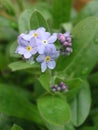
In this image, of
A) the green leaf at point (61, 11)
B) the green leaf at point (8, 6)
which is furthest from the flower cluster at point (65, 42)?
the green leaf at point (8, 6)

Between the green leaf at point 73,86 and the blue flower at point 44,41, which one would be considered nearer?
the blue flower at point 44,41

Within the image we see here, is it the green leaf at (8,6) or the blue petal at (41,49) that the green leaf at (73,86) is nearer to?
the blue petal at (41,49)

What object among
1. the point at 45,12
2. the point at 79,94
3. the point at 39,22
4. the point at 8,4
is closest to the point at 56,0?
the point at 45,12

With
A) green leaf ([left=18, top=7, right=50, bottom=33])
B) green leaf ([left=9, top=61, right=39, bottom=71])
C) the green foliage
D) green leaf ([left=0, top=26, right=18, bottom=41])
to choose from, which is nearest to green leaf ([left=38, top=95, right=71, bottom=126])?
the green foliage

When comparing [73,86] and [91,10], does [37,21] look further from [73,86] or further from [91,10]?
[91,10]

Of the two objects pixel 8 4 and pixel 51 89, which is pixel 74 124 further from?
pixel 8 4

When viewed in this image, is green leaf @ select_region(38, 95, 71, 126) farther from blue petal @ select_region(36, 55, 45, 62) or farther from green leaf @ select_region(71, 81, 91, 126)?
blue petal @ select_region(36, 55, 45, 62)

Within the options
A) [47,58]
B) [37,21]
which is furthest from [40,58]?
[37,21]
